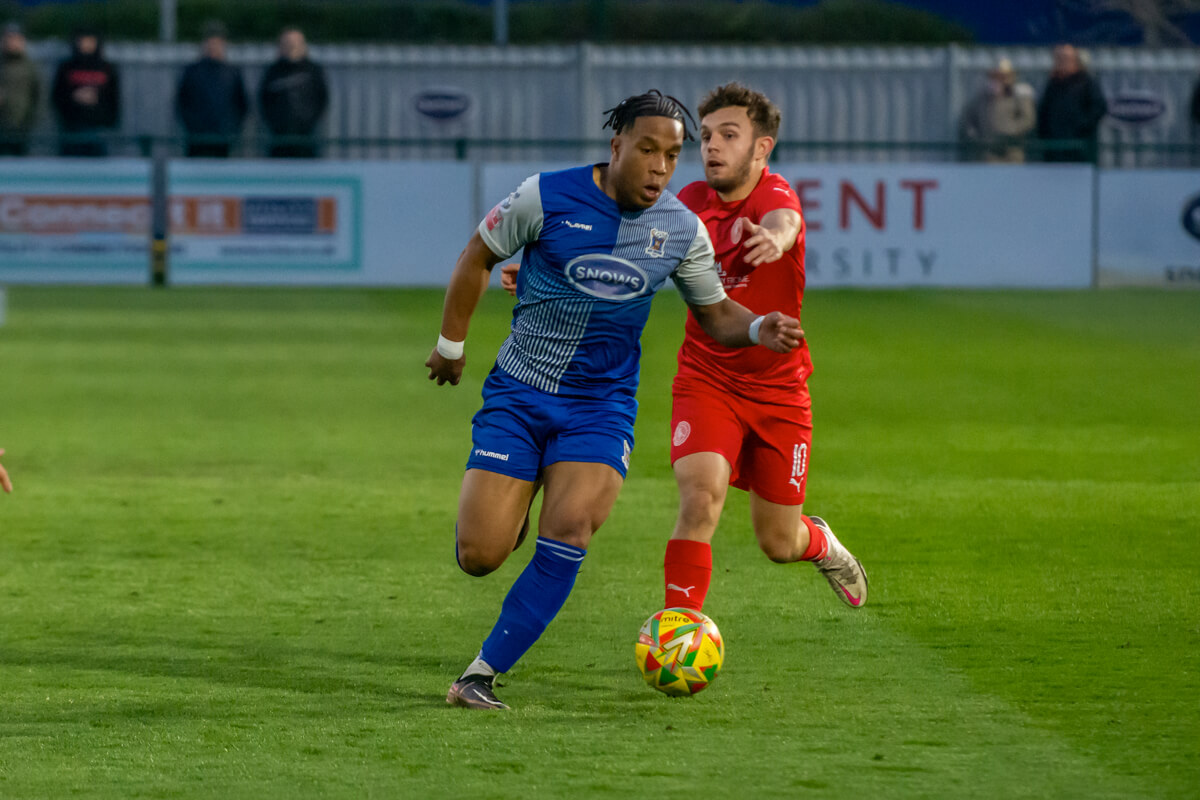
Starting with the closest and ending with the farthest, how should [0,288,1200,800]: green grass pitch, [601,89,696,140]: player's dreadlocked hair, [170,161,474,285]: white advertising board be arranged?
[0,288,1200,800]: green grass pitch → [601,89,696,140]: player's dreadlocked hair → [170,161,474,285]: white advertising board

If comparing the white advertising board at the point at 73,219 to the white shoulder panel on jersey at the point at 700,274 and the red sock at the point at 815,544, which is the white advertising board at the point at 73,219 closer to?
the red sock at the point at 815,544

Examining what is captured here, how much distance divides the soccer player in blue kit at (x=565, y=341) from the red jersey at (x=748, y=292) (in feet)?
1.86

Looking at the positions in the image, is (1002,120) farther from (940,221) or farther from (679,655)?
(679,655)

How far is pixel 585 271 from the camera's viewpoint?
5.72 meters

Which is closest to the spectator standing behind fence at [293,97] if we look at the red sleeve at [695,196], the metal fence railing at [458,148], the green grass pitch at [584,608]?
the metal fence railing at [458,148]

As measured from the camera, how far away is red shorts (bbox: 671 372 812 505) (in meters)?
6.34

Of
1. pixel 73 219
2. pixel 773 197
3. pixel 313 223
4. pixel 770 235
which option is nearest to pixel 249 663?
pixel 770 235

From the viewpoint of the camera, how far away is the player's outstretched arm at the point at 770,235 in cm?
580

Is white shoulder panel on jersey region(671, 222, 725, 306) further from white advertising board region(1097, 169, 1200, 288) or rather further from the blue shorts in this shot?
white advertising board region(1097, 169, 1200, 288)

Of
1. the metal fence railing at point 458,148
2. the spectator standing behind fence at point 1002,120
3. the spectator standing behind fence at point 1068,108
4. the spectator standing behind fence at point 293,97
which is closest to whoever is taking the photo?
the metal fence railing at point 458,148

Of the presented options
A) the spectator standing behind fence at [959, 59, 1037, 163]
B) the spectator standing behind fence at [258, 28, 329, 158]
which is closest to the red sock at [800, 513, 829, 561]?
the spectator standing behind fence at [258, 28, 329, 158]

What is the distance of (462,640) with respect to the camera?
6.50 meters

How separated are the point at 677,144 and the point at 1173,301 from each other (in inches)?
669

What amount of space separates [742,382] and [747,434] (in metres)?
0.19
